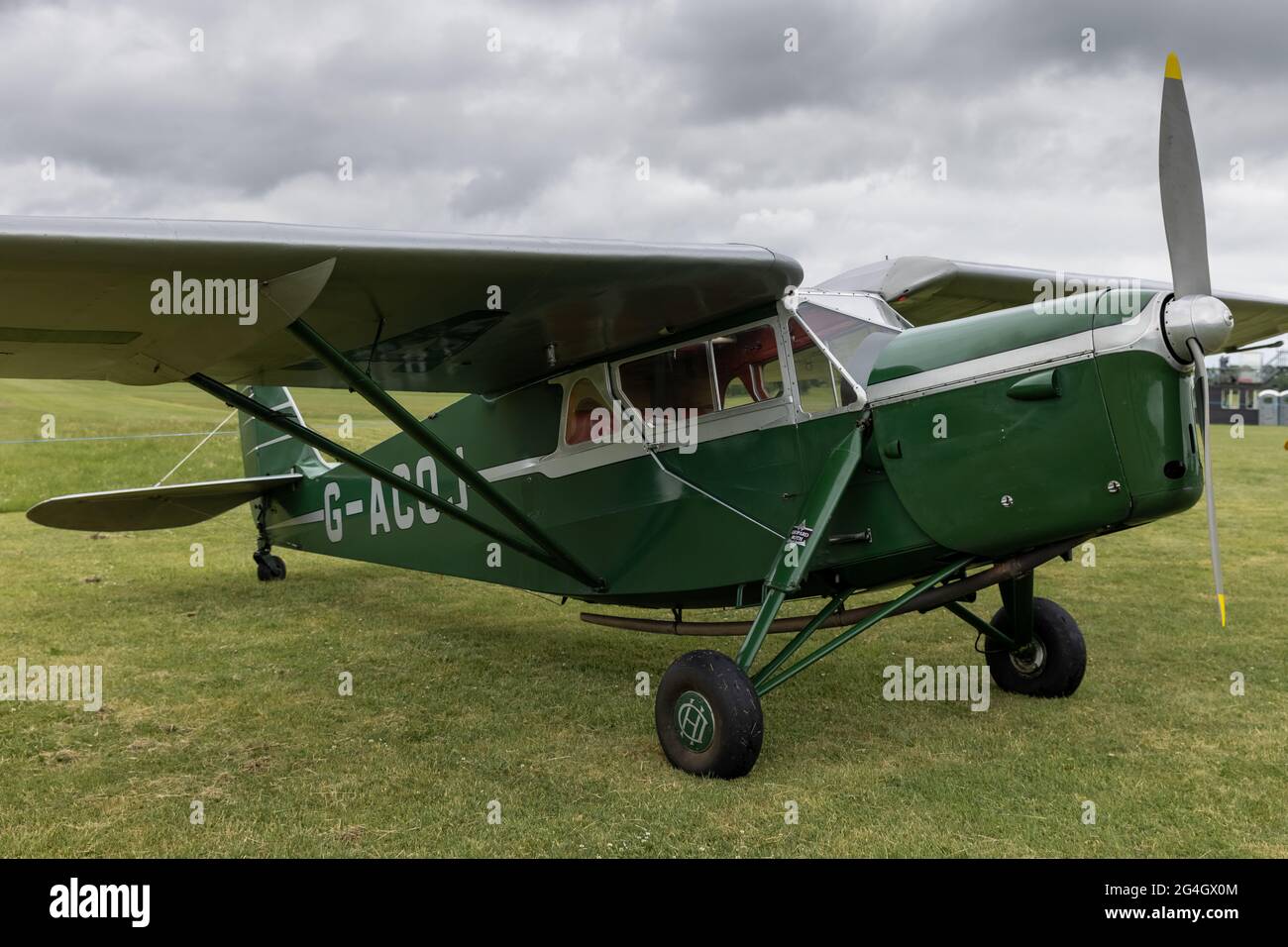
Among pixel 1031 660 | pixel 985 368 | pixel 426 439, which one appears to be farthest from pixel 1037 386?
pixel 426 439

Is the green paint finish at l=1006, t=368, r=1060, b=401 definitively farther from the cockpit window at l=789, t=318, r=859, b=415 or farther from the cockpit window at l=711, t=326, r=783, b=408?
the cockpit window at l=711, t=326, r=783, b=408

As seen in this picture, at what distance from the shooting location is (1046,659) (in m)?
6.06

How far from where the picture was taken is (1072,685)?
19.7 ft

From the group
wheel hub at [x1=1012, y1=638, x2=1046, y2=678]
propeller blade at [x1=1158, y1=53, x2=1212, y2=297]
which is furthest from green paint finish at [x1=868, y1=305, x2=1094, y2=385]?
wheel hub at [x1=1012, y1=638, x2=1046, y2=678]

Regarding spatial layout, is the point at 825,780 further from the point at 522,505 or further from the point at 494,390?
the point at 494,390

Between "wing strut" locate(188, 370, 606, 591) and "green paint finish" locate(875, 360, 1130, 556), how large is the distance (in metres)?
2.29

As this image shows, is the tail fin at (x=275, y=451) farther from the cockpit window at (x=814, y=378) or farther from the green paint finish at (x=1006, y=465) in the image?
the green paint finish at (x=1006, y=465)

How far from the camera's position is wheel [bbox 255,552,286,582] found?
1036 centimetres

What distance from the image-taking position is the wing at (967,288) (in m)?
8.24

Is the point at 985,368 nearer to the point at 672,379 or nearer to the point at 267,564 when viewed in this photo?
the point at 672,379

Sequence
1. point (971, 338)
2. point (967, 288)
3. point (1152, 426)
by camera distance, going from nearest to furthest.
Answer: point (1152, 426) < point (971, 338) < point (967, 288)

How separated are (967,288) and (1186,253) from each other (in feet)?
13.9

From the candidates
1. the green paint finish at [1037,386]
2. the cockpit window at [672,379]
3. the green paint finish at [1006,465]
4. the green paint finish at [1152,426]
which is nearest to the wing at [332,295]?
the cockpit window at [672,379]
